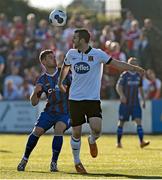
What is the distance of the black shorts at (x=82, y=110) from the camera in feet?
44.4

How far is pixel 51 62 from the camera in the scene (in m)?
14.1

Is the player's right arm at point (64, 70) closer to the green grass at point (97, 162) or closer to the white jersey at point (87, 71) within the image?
the white jersey at point (87, 71)

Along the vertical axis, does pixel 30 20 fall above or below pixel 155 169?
above

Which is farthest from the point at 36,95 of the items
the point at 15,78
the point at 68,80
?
the point at 15,78

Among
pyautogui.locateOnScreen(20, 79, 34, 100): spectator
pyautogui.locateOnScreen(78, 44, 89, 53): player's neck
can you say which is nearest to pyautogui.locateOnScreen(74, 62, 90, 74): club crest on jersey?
pyautogui.locateOnScreen(78, 44, 89, 53): player's neck

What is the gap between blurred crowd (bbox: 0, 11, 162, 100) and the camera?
92.0 feet

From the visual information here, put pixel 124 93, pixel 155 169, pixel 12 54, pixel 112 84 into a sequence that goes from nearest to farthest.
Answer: pixel 155 169 → pixel 124 93 → pixel 112 84 → pixel 12 54

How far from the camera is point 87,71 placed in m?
13.4

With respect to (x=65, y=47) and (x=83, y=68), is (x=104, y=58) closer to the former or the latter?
(x=83, y=68)

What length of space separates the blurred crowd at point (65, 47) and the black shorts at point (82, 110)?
43.7ft

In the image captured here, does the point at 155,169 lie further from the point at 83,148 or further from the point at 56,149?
the point at 83,148

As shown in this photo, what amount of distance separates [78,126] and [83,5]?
26.5 meters

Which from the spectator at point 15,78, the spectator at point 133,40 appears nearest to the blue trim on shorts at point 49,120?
the spectator at point 133,40

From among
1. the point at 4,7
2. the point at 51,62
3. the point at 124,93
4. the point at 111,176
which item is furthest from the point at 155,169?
the point at 4,7
